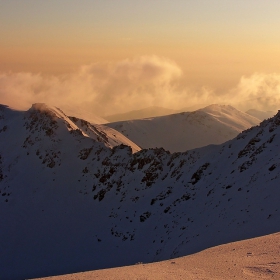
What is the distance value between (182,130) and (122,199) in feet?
277

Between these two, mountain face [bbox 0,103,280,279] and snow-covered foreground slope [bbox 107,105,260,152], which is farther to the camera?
snow-covered foreground slope [bbox 107,105,260,152]

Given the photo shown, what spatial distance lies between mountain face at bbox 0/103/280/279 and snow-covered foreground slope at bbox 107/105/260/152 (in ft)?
200

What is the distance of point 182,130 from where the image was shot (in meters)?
131

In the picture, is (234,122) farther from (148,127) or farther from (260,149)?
(260,149)

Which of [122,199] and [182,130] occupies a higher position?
[182,130]

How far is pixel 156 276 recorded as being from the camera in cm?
1442

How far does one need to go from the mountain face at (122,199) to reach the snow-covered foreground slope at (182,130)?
60824mm

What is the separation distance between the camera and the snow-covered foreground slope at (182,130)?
4823 inches

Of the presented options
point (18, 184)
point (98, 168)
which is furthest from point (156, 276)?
point (18, 184)

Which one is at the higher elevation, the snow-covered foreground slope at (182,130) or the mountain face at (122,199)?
the snow-covered foreground slope at (182,130)

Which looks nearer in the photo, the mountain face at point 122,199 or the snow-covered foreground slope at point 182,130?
the mountain face at point 122,199

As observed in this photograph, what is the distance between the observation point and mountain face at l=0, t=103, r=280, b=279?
1267 inches

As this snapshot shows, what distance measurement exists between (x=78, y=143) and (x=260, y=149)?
1265 inches

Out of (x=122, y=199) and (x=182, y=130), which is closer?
(x=122, y=199)
